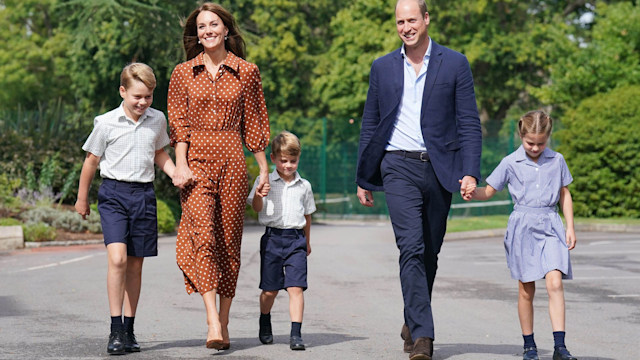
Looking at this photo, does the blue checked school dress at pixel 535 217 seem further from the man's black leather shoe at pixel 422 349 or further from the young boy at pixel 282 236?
the young boy at pixel 282 236

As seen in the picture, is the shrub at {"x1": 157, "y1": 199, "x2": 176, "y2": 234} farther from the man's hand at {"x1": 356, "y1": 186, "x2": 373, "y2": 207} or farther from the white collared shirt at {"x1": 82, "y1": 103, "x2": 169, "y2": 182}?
the man's hand at {"x1": 356, "y1": 186, "x2": 373, "y2": 207}

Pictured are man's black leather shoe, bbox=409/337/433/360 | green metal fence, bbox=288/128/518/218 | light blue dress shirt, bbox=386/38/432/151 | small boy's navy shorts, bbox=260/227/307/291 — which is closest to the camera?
man's black leather shoe, bbox=409/337/433/360

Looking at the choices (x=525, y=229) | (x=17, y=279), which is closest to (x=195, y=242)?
(x=525, y=229)

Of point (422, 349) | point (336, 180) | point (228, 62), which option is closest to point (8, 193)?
point (336, 180)

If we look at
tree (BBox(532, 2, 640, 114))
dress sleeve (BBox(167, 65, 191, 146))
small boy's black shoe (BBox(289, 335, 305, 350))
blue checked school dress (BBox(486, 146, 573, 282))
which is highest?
tree (BBox(532, 2, 640, 114))

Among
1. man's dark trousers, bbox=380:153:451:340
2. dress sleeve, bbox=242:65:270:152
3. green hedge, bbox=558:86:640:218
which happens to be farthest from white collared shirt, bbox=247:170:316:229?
green hedge, bbox=558:86:640:218

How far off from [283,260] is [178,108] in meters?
1.26

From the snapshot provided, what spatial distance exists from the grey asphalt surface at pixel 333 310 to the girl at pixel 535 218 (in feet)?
1.99

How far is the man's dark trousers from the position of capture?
6117 mm

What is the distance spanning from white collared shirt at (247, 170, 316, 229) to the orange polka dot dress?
0.40m

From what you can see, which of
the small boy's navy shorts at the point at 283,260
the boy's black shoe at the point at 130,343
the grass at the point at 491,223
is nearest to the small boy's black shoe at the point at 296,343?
the small boy's navy shorts at the point at 283,260

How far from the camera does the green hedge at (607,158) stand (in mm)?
24250

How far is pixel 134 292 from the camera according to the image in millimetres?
6770

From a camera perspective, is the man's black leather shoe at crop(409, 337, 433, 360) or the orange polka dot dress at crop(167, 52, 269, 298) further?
the orange polka dot dress at crop(167, 52, 269, 298)
